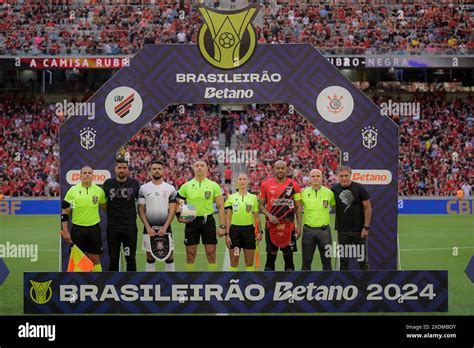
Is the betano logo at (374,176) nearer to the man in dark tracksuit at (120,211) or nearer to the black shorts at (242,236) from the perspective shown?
the black shorts at (242,236)

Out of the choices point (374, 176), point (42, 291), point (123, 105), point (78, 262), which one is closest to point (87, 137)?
point (123, 105)

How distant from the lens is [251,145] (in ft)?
123

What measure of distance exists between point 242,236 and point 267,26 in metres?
26.0

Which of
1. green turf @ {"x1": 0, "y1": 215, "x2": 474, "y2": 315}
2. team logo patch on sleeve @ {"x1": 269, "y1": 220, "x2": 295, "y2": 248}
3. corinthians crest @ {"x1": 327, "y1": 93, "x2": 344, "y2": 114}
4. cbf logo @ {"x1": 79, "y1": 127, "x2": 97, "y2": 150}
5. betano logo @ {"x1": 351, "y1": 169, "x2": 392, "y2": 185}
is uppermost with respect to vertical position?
corinthians crest @ {"x1": 327, "y1": 93, "x2": 344, "y2": 114}

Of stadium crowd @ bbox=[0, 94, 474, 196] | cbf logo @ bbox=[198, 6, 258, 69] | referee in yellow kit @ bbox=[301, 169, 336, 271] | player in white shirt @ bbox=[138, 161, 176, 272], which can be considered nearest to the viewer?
referee in yellow kit @ bbox=[301, 169, 336, 271]

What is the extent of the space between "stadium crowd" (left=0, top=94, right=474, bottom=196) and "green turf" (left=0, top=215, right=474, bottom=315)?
3.97 m

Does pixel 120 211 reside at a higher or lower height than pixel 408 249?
higher

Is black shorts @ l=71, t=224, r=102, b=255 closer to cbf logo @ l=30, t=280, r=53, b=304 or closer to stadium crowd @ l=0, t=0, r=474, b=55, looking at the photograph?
cbf logo @ l=30, t=280, r=53, b=304

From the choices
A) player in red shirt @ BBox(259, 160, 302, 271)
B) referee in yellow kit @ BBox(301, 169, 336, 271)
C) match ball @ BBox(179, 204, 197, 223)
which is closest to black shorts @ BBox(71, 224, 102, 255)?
match ball @ BBox(179, 204, 197, 223)

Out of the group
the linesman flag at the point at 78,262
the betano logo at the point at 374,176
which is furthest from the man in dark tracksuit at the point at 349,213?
the linesman flag at the point at 78,262

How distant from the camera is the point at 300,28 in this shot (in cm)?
3956

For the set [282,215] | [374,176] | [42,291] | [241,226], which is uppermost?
[374,176]

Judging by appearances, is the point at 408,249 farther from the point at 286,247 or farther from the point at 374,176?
the point at 286,247

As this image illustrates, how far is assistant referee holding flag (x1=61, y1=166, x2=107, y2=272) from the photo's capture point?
44.5 feet
